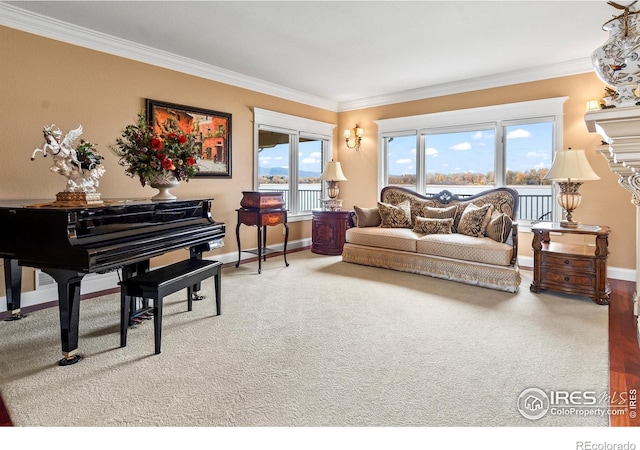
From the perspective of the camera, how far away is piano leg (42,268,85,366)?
226cm

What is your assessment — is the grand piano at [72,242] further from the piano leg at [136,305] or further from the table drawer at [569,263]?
the table drawer at [569,263]

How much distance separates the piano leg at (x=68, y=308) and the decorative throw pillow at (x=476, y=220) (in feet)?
13.1

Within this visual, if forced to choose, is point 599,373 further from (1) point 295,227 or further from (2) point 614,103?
(1) point 295,227

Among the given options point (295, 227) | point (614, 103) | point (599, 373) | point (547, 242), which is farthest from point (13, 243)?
point (547, 242)

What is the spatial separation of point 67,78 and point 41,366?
277 cm

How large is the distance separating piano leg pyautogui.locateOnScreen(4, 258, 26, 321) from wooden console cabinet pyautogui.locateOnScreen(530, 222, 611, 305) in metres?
4.76

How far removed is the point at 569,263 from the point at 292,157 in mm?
4211

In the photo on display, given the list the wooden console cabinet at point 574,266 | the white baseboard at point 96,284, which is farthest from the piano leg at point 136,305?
the wooden console cabinet at point 574,266

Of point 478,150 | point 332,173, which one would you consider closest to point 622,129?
point 478,150

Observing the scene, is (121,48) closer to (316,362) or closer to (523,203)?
(316,362)

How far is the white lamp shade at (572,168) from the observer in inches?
147

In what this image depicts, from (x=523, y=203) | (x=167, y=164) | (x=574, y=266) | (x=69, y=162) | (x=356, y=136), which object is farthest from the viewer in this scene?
(x=523, y=203)

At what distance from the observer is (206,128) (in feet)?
15.9

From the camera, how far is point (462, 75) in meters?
5.17
